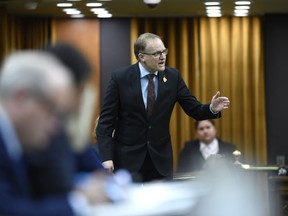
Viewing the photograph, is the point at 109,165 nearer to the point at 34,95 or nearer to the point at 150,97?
the point at 150,97

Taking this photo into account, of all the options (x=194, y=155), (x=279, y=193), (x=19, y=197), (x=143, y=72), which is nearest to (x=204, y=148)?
(x=194, y=155)

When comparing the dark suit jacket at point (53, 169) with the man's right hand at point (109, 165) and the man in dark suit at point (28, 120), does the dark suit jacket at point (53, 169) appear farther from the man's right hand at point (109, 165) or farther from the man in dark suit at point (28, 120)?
A: the man's right hand at point (109, 165)

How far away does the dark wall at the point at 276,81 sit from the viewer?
8469 mm

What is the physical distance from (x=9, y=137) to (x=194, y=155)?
5255 millimetres

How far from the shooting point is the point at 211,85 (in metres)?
8.52

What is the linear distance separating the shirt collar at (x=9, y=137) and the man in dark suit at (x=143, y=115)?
2730mm

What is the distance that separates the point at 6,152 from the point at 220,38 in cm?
699

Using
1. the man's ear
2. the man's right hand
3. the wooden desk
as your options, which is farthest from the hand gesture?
the wooden desk

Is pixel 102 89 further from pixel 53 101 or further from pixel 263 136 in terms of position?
pixel 53 101

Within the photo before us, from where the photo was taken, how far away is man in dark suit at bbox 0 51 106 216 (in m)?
1.66

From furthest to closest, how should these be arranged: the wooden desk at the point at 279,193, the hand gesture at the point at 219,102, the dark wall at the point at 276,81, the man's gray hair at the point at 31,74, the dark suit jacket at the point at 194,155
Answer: the dark wall at the point at 276,81, the dark suit jacket at the point at 194,155, the wooden desk at the point at 279,193, the hand gesture at the point at 219,102, the man's gray hair at the point at 31,74

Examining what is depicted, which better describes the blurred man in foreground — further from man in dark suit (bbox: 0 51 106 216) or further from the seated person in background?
the seated person in background

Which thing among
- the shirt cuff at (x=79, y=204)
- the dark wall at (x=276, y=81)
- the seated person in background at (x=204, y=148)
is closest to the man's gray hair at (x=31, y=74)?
the shirt cuff at (x=79, y=204)

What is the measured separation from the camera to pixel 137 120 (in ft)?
14.8
